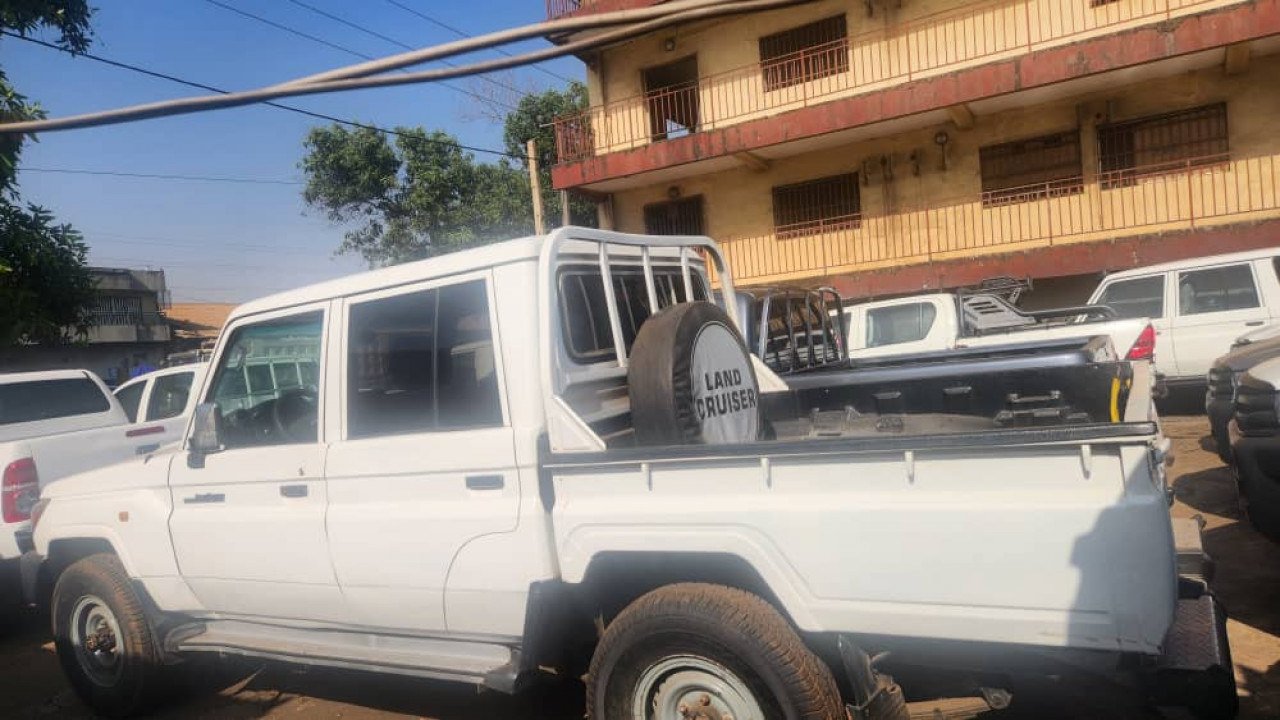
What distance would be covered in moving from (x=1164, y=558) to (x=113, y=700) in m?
4.65

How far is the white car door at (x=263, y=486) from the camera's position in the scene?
3605 millimetres

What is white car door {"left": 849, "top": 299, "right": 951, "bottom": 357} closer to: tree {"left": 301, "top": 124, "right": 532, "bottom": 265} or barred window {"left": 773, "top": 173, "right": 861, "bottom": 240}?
barred window {"left": 773, "top": 173, "right": 861, "bottom": 240}

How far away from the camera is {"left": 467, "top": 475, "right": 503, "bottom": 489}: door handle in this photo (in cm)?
309

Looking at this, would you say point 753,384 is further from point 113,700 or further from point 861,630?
point 113,700

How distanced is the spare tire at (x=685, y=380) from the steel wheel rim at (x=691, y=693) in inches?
29.9

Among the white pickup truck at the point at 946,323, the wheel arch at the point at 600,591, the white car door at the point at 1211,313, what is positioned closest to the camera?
the wheel arch at the point at 600,591

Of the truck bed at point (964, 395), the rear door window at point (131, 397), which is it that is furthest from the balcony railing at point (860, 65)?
the truck bed at point (964, 395)

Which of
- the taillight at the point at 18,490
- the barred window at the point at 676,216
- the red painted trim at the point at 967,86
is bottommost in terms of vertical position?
the taillight at the point at 18,490

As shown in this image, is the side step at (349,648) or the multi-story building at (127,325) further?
the multi-story building at (127,325)

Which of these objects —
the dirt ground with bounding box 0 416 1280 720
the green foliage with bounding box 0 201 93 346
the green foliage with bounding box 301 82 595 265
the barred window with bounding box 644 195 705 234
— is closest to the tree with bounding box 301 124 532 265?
the green foliage with bounding box 301 82 595 265

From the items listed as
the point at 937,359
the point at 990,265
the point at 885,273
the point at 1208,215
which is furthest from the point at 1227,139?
the point at 937,359

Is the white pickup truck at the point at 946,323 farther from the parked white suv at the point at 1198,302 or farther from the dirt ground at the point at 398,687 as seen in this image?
the dirt ground at the point at 398,687

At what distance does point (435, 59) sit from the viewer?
3.14 metres

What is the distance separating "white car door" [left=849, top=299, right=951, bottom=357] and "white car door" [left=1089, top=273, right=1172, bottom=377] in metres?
2.18
